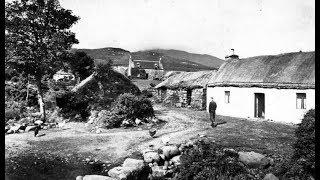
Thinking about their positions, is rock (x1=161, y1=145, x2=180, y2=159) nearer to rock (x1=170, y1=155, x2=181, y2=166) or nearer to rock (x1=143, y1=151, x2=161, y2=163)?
rock (x1=170, y1=155, x2=181, y2=166)

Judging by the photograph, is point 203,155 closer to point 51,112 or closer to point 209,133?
point 209,133

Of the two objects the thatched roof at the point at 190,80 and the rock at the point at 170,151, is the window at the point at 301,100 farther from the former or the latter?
the rock at the point at 170,151

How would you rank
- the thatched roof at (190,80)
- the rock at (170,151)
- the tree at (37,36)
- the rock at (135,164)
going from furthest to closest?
the thatched roof at (190,80)
the tree at (37,36)
the rock at (170,151)
the rock at (135,164)

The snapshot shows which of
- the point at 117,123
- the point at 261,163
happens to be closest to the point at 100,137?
the point at 117,123

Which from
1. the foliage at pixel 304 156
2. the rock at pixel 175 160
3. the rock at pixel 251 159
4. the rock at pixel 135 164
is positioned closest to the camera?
the foliage at pixel 304 156

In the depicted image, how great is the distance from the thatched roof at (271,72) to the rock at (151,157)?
534 inches

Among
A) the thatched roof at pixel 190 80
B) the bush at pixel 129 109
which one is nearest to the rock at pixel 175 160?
the bush at pixel 129 109

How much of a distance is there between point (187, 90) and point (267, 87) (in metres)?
10.9

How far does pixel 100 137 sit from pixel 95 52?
293 ft

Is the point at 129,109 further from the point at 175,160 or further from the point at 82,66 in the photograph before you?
the point at 82,66

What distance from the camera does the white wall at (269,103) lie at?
20.6 meters

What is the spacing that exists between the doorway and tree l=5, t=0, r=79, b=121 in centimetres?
1643

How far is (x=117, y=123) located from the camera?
66.3 ft

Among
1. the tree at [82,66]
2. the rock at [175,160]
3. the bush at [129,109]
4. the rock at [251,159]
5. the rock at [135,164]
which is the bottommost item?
the rock at [175,160]
